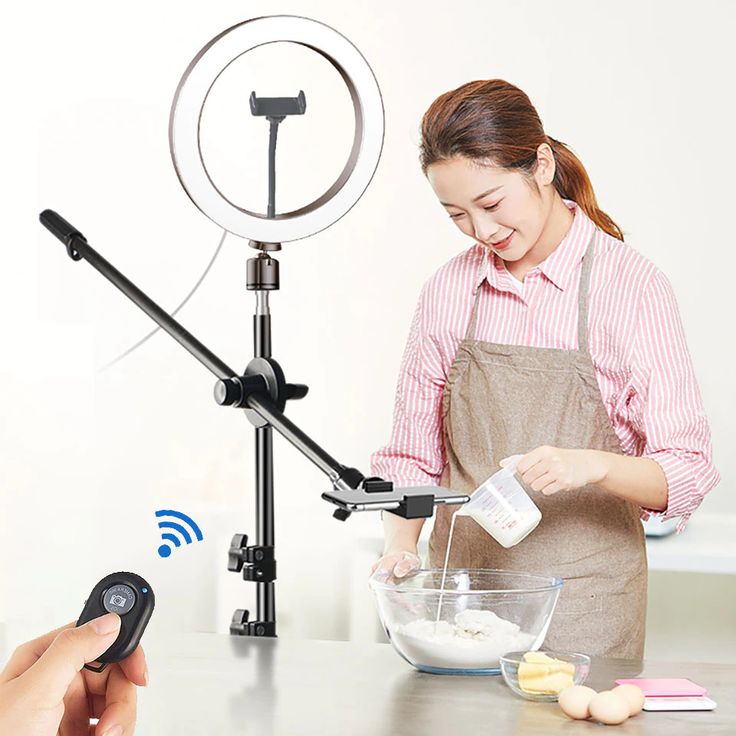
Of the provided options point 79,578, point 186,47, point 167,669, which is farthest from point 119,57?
point 167,669

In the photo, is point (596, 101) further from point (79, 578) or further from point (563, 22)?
point (79, 578)

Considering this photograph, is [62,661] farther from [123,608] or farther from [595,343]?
[595,343]

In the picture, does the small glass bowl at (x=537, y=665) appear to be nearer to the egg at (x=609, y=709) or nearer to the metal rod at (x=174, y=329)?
the egg at (x=609, y=709)

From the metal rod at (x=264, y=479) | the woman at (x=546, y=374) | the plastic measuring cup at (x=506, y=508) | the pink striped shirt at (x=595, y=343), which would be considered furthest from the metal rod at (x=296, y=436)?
the pink striped shirt at (x=595, y=343)

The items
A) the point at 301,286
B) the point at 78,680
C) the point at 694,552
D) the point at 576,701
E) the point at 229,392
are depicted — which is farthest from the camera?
the point at 301,286

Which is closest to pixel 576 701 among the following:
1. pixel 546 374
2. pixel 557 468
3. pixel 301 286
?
pixel 557 468

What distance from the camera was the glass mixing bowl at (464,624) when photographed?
4.58 ft

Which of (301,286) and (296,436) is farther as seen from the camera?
(301,286)

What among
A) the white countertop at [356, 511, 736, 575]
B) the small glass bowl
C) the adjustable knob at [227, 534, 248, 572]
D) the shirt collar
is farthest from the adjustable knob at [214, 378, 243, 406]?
the white countertop at [356, 511, 736, 575]

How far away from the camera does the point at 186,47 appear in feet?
10.7

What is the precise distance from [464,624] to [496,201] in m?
0.80

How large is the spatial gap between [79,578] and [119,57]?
4.94 feet

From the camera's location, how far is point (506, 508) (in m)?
1.61

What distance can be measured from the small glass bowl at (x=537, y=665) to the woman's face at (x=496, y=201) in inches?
32.7
